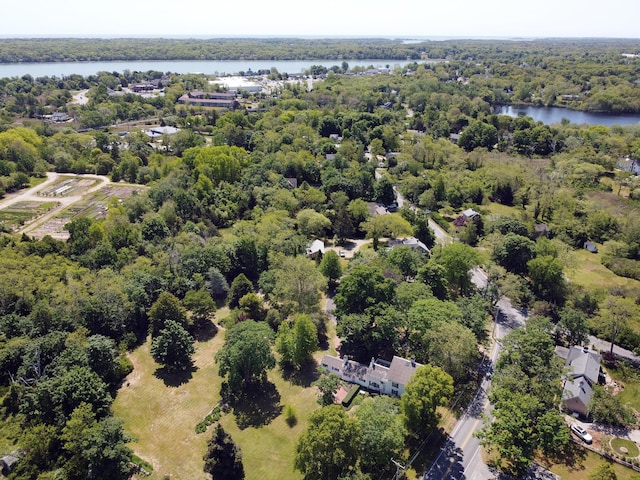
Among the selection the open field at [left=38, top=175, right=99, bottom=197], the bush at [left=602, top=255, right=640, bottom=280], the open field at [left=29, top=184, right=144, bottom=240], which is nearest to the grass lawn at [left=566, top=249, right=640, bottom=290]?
the bush at [left=602, top=255, right=640, bottom=280]

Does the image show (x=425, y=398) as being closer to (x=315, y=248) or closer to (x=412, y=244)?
(x=412, y=244)

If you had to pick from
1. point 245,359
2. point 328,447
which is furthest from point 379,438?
point 245,359

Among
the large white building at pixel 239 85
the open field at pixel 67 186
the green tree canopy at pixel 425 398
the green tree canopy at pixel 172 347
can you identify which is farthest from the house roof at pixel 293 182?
the large white building at pixel 239 85

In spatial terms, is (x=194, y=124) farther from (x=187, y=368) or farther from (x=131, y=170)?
(x=187, y=368)

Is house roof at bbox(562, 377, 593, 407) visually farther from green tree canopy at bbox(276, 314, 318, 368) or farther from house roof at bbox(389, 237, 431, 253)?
house roof at bbox(389, 237, 431, 253)

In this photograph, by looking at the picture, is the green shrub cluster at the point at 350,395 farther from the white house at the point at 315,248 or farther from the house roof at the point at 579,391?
the white house at the point at 315,248

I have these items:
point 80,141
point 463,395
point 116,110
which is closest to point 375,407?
point 463,395
